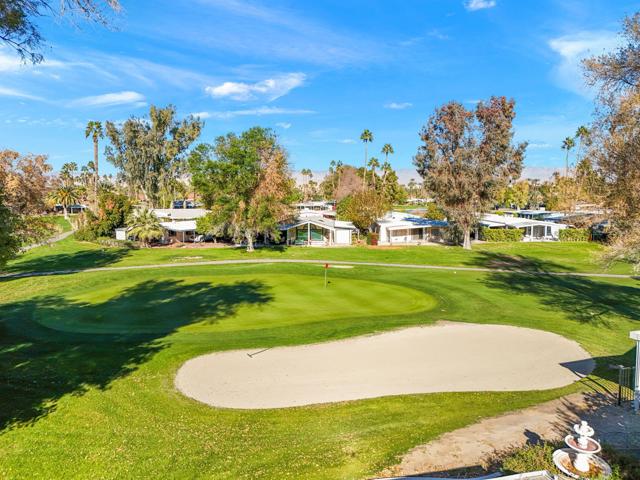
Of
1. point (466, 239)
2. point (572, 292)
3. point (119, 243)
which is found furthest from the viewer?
point (466, 239)

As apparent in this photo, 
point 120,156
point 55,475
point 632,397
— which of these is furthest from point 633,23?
point 120,156

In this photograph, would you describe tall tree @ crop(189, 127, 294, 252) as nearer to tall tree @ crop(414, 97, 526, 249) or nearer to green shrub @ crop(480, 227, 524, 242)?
tall tree @ crop(414, 97, 526, 249)

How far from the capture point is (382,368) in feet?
52.5

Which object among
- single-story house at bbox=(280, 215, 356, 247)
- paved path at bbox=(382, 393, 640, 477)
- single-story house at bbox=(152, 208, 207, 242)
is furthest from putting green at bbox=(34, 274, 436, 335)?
single-story house at bbox=(152, 208, 207, 242)

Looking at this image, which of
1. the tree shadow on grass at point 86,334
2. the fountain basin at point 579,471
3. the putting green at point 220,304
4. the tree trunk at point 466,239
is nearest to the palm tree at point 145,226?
the putting green at point 220,304

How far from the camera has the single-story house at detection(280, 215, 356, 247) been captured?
60.8 meters

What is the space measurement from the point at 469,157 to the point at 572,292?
26961 mm

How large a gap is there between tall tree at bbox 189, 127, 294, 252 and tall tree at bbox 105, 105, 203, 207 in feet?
81.2

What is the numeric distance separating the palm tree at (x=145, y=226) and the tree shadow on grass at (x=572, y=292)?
4258cm

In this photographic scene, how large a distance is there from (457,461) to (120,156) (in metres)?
78.1

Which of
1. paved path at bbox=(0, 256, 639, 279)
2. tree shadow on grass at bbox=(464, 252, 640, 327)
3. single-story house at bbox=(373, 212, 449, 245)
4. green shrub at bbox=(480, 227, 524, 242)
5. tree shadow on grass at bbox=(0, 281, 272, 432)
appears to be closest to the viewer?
tree shadow on grass at bbox=(0, 281, 272, 432)

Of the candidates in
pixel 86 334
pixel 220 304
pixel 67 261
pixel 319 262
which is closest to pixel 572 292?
pixel 319 262

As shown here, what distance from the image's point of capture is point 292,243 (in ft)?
201

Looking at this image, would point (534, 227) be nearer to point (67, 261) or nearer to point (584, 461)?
point (67, 261)
